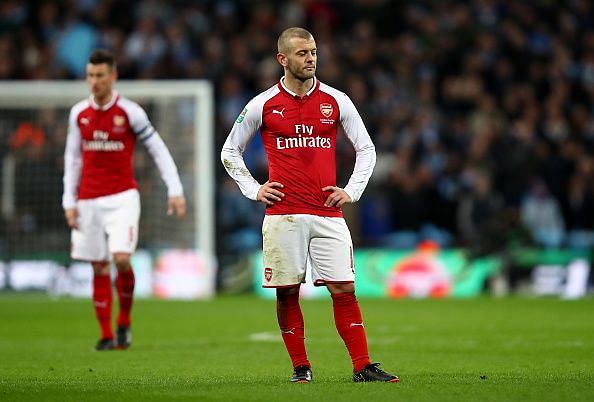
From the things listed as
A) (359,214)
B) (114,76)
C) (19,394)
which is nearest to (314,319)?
(114,76)

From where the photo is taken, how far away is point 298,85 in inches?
325

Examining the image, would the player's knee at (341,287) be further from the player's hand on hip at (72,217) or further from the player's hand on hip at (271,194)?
the player's hand on hip at (72,217)

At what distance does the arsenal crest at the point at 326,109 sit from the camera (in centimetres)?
825

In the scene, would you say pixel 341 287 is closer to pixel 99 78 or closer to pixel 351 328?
pixel 351 328

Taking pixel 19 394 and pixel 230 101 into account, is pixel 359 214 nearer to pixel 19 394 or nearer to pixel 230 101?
pixel 230 101

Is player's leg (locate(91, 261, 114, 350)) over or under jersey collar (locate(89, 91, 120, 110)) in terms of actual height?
under

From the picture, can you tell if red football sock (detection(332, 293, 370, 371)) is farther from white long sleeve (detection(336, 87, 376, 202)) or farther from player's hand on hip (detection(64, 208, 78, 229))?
player's hand on hip (detection(64, 208, 78, 229))

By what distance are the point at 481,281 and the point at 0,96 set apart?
7894mm

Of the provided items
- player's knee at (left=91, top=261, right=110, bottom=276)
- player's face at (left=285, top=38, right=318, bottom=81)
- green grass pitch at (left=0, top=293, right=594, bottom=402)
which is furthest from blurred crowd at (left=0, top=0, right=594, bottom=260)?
player's face at (left=285, top=38, right=318, bottom=81)

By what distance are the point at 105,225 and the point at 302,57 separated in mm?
4018

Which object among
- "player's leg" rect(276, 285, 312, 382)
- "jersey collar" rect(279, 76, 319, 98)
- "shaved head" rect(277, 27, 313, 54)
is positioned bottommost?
"player's leg" rect(276, 285, 312, 382)

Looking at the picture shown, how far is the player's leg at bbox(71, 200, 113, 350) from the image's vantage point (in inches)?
455

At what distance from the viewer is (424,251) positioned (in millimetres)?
19922

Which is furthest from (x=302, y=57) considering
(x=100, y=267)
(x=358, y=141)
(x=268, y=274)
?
(x=100, y=267)
